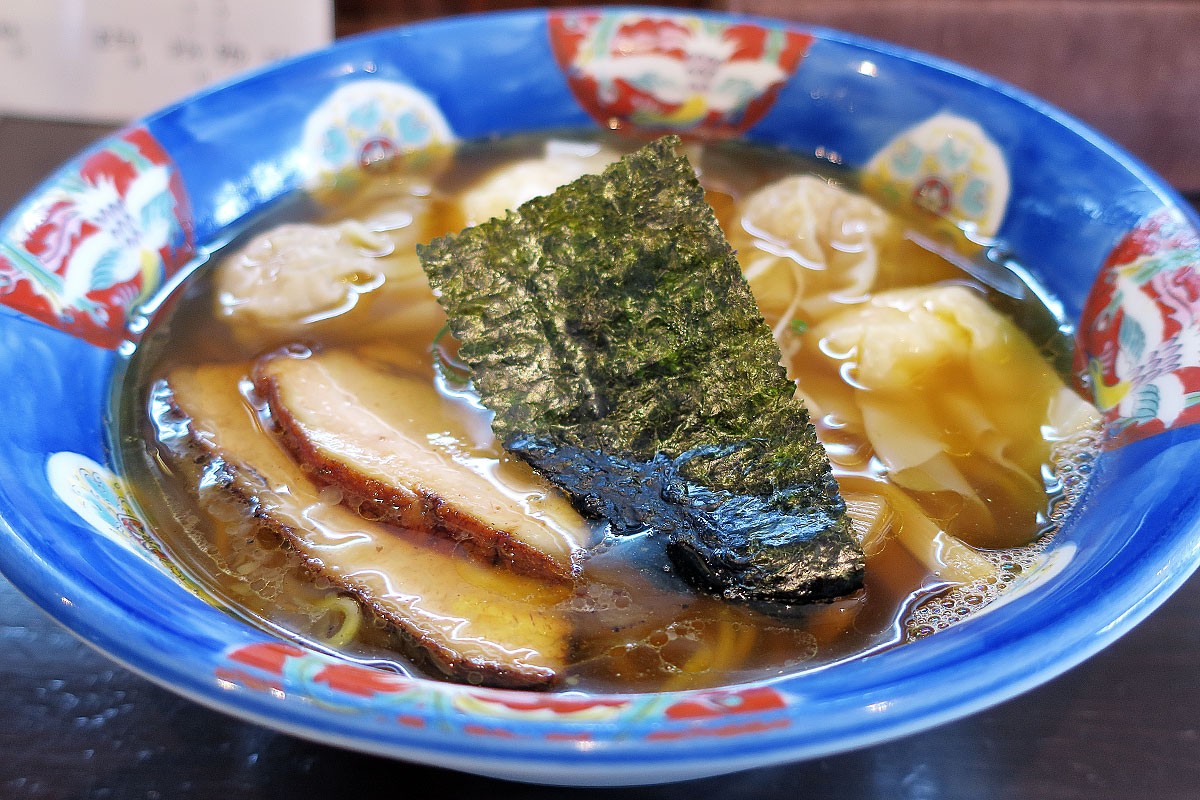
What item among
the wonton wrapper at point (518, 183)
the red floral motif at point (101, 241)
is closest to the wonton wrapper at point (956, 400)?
the wonton wrapper at point (518, 183)

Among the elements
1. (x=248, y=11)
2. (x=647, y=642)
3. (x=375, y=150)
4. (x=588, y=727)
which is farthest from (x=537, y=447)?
(x=248, y=11)

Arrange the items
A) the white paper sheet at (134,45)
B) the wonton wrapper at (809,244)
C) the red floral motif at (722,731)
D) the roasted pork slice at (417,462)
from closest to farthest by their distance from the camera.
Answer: the red floral motif at (722,731), the roasted pork slice at (417,462), the wonton wrapper at (809,244), the white paper sheet at (134,45)

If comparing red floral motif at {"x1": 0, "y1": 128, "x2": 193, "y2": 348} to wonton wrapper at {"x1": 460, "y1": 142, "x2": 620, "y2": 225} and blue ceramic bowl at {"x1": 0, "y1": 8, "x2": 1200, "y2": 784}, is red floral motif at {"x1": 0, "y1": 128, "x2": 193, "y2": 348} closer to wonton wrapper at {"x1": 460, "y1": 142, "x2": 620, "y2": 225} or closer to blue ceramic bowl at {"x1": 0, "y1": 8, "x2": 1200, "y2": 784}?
blue ceramic bowl at {"x1": 0, "y1": 8, "x2": 1200, "y2": 784}

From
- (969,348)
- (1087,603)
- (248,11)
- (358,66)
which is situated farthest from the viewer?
(248,11)

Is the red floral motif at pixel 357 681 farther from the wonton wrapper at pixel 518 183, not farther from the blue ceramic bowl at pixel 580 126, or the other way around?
the wonton wrapper at pixel 518 183

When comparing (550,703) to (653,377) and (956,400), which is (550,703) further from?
(956,400)

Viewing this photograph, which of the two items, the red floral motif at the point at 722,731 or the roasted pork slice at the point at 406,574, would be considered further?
the roasted pork slice at the point at 406,574

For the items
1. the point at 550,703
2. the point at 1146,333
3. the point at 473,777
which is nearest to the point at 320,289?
the point at 473,777

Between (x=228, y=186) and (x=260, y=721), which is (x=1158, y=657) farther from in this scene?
(x=228, y=186)
